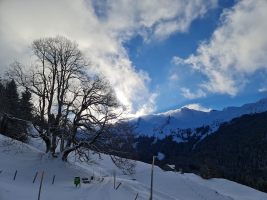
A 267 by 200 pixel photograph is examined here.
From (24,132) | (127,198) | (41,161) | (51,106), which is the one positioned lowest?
(127,198)

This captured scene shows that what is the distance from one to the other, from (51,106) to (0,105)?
8.91 meters

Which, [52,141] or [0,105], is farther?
[0,105]

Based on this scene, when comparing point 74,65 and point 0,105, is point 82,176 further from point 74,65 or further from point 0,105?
point 0,105

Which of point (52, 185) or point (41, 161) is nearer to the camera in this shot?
point (52, 185)

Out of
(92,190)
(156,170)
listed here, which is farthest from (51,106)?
(156,170)

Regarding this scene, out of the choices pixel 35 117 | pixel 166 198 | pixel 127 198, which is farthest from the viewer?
pixel 35 117

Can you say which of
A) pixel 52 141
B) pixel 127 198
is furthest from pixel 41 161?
pixel 127 198

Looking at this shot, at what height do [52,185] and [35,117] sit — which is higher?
[35,117]

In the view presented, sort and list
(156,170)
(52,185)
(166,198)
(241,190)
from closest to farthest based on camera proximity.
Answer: (52,185)
(166,198)
(156,170)
(241,190)

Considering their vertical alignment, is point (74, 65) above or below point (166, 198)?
above

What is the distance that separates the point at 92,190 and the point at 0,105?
20116mm

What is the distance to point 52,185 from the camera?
1435 inches

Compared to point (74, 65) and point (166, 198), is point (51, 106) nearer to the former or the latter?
point (74, 65)

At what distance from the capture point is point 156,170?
7050 cm
